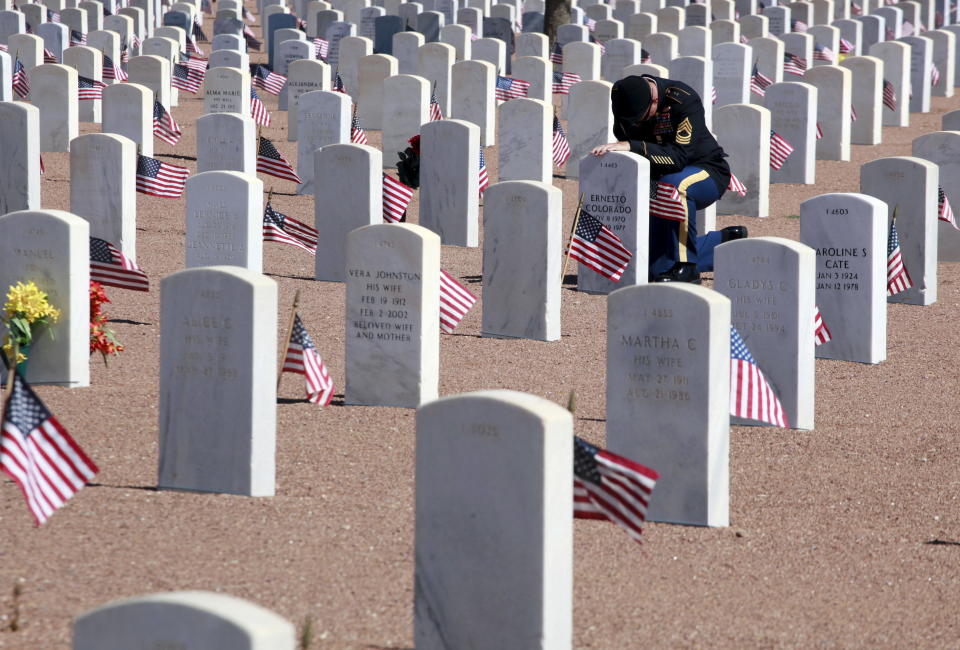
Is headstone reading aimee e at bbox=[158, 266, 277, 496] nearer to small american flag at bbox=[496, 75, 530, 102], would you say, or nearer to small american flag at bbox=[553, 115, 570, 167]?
small american flag at bbox=[553, 115, 570, 167]

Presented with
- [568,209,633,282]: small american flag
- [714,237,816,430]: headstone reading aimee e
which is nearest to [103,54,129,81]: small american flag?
[568,209,633,282]: small american flag

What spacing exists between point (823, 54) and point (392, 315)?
18123 mm

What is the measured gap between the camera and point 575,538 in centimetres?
650

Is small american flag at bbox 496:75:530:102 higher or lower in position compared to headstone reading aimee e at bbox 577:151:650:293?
higher

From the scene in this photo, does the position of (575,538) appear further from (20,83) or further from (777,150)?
(20,83)

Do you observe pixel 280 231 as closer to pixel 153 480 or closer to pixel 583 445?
pixel 153 480

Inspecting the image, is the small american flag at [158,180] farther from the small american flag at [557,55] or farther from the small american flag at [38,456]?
the small american flag at [557,55]

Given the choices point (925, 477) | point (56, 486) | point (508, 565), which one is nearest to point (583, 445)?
point (508, 565)

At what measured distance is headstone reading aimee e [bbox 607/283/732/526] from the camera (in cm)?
651

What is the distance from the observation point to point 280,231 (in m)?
11.6

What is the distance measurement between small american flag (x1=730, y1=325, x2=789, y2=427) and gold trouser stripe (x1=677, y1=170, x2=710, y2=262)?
4141 millimetres

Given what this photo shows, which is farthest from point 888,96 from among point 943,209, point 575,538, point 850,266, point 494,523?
point 494,523

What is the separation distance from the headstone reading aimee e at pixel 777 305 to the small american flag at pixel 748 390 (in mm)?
618

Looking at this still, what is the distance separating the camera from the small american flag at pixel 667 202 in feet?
38.1
